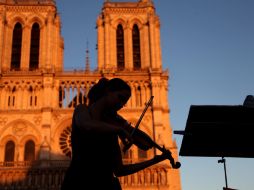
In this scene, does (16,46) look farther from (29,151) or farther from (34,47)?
(29,151)

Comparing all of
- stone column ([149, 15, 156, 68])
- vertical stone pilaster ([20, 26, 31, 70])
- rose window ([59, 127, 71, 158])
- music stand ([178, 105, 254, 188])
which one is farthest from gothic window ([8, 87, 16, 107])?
music stand ([178, 105, 254, 188])

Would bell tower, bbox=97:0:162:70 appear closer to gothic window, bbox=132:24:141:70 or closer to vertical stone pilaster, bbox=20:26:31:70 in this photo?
gothic window, bbox=132:24:141:70

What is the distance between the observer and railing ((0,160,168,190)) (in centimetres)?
2922

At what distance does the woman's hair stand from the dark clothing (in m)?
0.29

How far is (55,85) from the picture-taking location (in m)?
33.2

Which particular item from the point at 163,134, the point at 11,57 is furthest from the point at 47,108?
the point at 163,134

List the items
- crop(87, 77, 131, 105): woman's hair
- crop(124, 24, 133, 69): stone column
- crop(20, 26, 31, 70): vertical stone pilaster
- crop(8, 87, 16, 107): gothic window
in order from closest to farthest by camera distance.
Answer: crop(87, 77, 131, 105): woman's hair
crop(8, 87, 16, 107): gothic window
crop(20, 26, 31, 70): vertical stone pilaster
crop(124, 24, 133, 69): stone column

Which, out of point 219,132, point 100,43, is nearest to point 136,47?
point 100,43

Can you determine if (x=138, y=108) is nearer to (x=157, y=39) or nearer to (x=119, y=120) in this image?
(x=157, y=39)

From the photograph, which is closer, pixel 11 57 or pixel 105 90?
pixel 105 90

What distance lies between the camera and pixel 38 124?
104 ft

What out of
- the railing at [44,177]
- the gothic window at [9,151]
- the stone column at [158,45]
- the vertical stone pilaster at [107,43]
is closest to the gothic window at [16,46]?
the gothic window at [9,151]

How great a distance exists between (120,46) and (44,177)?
1218 cm

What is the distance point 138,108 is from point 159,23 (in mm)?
7980
